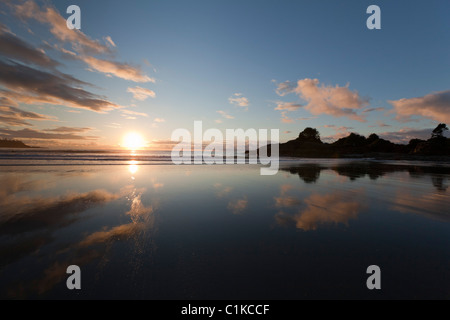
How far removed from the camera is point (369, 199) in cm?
866

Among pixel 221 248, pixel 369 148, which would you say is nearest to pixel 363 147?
pixel 369 148

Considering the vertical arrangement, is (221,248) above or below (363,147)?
below

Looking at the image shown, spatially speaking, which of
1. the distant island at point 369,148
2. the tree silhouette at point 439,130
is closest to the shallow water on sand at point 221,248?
the distant island at point 369,148

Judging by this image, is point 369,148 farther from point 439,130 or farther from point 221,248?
point 221,248

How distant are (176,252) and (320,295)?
2686 millimetres

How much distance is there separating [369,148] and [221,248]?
333 feet

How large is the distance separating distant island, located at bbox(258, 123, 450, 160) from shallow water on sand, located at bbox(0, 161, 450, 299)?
6670 centimetres

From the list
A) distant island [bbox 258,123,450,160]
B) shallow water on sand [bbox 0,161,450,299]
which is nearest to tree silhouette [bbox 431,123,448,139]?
distant island [bbox 258,123,450,160]

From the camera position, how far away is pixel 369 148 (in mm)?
82562

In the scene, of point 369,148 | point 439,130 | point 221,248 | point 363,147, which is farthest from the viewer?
point 363,147

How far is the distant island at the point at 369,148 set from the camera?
61.5 m

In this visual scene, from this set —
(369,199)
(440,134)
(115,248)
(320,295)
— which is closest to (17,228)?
(115,248)
